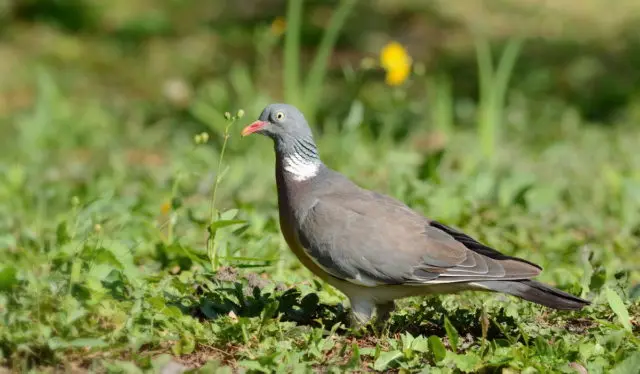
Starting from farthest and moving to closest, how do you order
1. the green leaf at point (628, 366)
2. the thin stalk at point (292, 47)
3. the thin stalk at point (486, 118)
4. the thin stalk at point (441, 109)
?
1. the thin stalk at point (441, 109)
2. the thin stalk at point (486, 118)
3. the thin stalk at point (292, 47)
4. the green leaf at point (628, 366)

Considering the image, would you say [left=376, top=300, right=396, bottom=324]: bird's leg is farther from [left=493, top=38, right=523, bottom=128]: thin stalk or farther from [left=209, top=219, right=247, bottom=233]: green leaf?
[left=493, top=38, right=523, bottom=128]: thin stalk

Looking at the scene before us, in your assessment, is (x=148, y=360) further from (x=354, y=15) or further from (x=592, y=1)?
(x=592, y=1)

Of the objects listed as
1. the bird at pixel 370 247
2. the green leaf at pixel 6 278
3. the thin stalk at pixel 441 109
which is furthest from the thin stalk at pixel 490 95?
the green leaf at pixel 6 278

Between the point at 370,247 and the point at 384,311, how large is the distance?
1.21 ft

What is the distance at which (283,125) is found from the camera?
15.0ft

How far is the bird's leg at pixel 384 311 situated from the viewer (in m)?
4.48

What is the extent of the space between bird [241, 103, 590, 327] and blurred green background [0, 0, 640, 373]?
0.50 feet

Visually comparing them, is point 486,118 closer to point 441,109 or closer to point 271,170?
point 441,109

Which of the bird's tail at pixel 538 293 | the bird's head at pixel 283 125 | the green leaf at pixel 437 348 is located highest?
the bird's head at pixel 283 125

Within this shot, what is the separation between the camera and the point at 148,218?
5777 millimetres

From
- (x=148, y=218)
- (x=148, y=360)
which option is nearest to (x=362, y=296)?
(x=148, y=360)

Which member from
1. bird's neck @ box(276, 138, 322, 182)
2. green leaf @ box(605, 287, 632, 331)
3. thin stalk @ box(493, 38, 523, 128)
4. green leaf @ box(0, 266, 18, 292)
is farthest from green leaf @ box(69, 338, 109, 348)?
thin stalk @ box(493, 38, 523, 128)

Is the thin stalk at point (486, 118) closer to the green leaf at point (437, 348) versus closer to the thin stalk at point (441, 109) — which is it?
the thin stalk at point (441, 109)

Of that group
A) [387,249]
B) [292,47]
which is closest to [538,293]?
[387,249]
